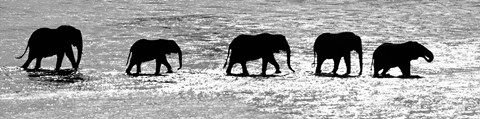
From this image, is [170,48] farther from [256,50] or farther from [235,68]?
[235,68]

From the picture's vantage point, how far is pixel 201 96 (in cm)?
2370

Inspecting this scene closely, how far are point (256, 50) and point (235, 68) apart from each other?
1634mm

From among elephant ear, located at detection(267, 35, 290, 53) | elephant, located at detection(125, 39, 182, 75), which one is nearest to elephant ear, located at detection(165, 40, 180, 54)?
elephant, located at detection(125, 39, 182, 75)

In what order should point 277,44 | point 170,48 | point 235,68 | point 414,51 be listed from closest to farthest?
1. point 170,48
2. point 414,51
3. point 277,44
4. point 235,68

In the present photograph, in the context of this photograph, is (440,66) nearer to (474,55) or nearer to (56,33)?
(474,55)

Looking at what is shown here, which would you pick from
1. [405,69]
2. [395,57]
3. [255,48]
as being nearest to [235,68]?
[255,48]

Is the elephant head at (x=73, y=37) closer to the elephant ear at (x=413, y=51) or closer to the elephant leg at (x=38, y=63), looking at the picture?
the elephant leg at (x=38, y=63)

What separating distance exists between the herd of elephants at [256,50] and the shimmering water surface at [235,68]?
466mm

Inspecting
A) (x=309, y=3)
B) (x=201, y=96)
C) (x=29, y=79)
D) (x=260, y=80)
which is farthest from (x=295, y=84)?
(x=309, y=3)

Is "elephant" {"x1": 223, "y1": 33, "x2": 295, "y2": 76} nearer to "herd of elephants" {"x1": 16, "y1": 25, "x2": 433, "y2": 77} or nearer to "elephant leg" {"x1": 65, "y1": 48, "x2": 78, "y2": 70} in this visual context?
"herd of elephants" {"x1": 16, "y1": 25, "x2": 433, "y2": 77}

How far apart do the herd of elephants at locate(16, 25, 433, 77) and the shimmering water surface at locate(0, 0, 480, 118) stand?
47cm

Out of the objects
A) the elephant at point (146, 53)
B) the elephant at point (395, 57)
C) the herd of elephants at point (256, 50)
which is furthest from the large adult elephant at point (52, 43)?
the elephant at point (395, 57)

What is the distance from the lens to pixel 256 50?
28.6 meters

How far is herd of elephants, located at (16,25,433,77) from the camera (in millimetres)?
28094
